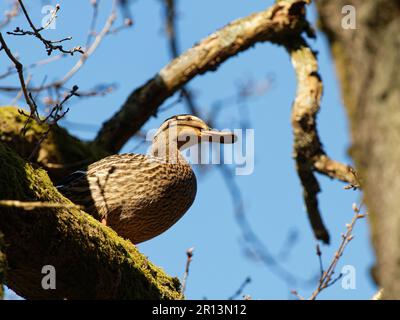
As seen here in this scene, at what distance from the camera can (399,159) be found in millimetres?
1696

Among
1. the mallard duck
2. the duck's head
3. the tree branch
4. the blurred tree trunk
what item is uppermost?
the tree branch

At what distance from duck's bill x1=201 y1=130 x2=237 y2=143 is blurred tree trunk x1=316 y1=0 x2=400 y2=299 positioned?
5.42 meters

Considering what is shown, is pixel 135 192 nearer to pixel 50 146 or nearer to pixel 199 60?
pixel 50 146

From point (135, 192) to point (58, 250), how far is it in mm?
1981

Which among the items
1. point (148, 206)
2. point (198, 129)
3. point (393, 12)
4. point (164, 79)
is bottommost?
point (393, 12)

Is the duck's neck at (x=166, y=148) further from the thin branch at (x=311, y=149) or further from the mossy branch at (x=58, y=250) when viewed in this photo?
the mossy branch at (x=58, y=250)

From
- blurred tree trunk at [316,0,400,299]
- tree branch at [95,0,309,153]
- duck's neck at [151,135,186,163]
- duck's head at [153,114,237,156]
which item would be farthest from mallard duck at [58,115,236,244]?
blurred tree trunk at [316,0,400,299]

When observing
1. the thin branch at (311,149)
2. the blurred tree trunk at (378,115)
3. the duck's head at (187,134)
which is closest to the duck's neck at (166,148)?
the duck's head at (187,134)

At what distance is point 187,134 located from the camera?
731 cm

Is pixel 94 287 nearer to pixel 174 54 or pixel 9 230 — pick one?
pixel 9 230

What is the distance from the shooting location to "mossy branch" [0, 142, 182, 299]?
3.79m

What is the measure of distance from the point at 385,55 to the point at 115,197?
4.40 metres

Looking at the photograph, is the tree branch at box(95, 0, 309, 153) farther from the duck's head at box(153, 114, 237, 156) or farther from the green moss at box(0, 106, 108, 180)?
the duck's head at box(153, 114, 237, 156)
